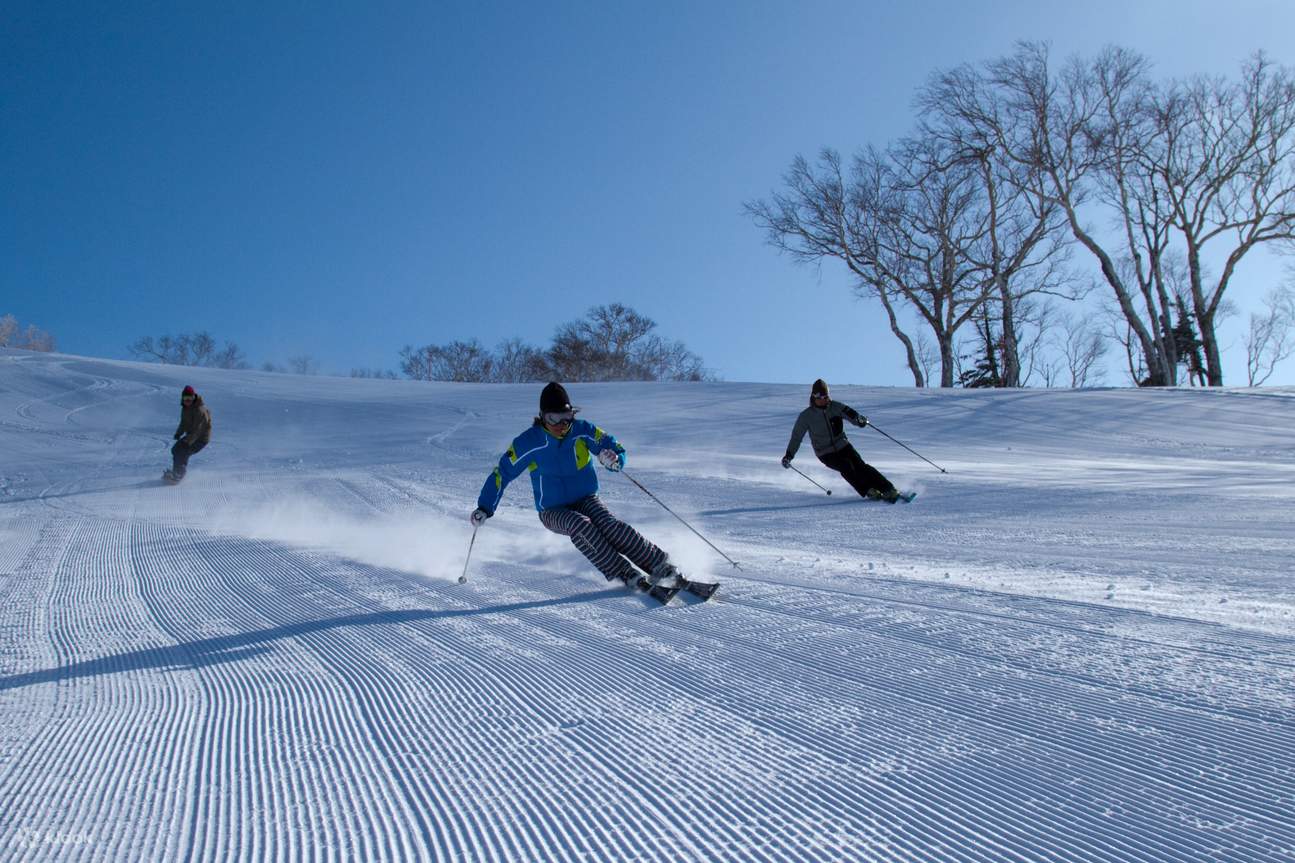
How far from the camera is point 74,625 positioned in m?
3.88

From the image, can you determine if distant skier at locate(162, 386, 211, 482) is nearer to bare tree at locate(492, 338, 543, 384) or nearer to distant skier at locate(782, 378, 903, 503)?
distant skier at locate(782, 378, 903, 503)

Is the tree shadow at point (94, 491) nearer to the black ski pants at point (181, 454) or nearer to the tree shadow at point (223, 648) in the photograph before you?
the black ski pants at point (181, 454)

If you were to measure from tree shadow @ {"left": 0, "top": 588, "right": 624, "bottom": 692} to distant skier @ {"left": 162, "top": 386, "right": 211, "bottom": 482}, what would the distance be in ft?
31.8

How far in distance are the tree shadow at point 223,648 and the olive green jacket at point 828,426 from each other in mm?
5664

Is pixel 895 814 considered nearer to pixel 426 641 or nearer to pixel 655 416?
pixel 426 641

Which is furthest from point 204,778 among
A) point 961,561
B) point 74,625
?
point 961,561

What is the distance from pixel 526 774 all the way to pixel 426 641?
→ 1.60m

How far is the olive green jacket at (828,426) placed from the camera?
9.38 meters

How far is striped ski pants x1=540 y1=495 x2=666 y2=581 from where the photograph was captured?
180 inches

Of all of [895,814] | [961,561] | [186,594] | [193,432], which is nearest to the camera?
[895,814]

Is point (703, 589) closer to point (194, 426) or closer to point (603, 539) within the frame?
point (603, 539)

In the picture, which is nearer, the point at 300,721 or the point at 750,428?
the point at 300,721

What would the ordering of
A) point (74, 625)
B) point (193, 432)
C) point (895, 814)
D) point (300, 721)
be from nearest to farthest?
point (895, 814) < point (300, 721) < point (74, 625) < point (193, 432)

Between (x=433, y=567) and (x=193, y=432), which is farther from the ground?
(x=193, y=432)
